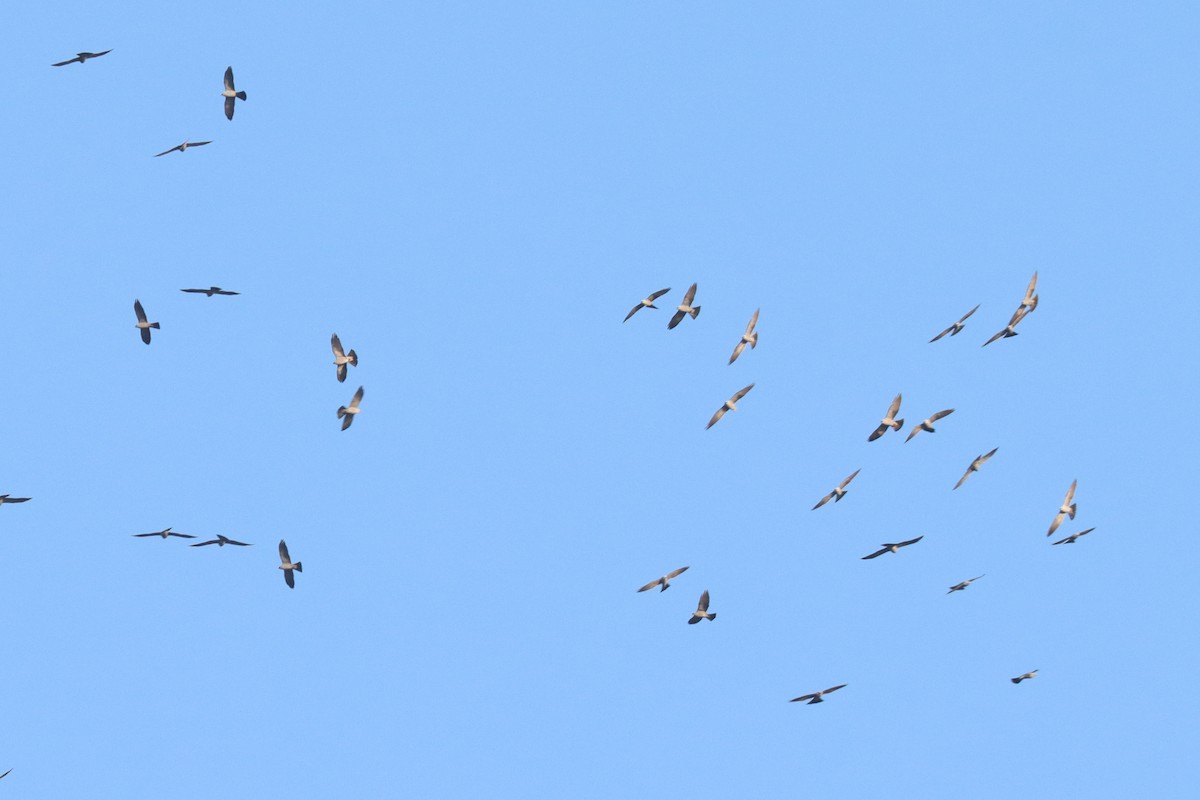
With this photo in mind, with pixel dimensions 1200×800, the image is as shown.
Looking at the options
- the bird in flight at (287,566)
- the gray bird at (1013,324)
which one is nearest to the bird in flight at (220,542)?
the bird in flight at (287,566)

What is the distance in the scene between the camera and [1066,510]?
86062 millimetres

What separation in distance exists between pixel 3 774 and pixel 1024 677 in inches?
1370

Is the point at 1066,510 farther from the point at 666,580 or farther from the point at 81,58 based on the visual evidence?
the point at 81,58

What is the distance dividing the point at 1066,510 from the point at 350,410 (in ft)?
84.2

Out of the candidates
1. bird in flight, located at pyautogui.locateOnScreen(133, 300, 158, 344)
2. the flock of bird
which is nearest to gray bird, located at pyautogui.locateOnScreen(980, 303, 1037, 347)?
the flock of bird

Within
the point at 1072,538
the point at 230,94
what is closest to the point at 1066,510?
the point at 1072,538

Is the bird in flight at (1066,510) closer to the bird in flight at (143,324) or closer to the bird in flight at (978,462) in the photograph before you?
the bird in flight at (978,462)

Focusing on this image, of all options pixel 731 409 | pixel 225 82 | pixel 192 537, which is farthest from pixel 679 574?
pixel 225 82

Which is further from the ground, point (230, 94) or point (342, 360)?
point (230, 94)

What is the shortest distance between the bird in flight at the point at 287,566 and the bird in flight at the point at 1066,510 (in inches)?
1051

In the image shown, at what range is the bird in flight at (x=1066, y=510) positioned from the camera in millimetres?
85062

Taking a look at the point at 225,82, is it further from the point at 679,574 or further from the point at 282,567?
the point at 679,574

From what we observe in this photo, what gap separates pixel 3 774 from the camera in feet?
243

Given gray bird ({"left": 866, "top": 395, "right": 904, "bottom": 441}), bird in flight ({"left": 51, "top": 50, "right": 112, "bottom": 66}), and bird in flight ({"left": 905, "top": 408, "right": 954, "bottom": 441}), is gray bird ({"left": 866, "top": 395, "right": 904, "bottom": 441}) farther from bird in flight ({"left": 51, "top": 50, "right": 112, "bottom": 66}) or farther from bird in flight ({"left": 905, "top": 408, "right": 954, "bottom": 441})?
bird in flight ({"left": 51, "top": 50, "right": 112, "bottom": 66})
